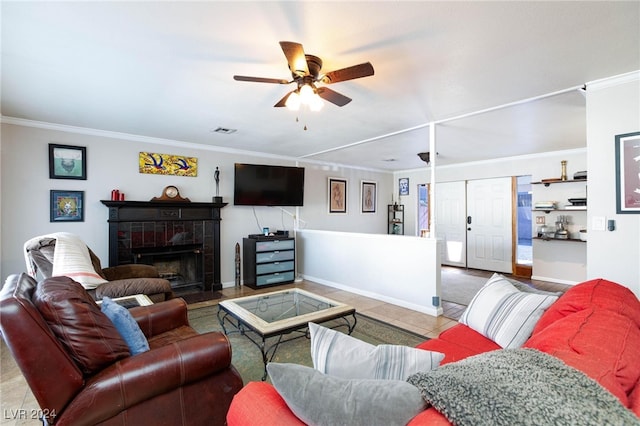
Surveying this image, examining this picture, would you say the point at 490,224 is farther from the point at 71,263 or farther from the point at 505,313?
the point at 71,263

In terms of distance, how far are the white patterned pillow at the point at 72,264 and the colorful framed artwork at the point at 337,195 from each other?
14.8 feet

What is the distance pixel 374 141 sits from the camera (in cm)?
470

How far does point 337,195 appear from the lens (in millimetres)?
6750

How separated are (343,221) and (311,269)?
1.73m

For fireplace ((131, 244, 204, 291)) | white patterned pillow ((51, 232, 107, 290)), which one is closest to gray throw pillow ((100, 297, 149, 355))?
white patterned pillow ((51, 232, 107, 290))

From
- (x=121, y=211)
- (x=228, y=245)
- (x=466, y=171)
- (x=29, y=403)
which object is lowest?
(x=29, y=403)

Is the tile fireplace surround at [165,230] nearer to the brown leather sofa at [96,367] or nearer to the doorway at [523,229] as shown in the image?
the brown leather sofa at [96,367]

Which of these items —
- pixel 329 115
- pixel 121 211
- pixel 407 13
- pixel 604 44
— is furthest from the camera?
pixel 121 211

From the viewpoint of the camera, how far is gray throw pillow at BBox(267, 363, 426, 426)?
2.33 ft

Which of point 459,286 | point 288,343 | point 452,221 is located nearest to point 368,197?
point 452,221

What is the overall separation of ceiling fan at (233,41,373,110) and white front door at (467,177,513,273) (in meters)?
5.03

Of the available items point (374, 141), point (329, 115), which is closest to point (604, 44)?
point (329, 115)

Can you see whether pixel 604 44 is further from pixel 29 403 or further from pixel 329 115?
pixel 29 403

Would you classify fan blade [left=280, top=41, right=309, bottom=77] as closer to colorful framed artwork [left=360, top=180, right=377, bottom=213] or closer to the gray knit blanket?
the gray knit blanket
